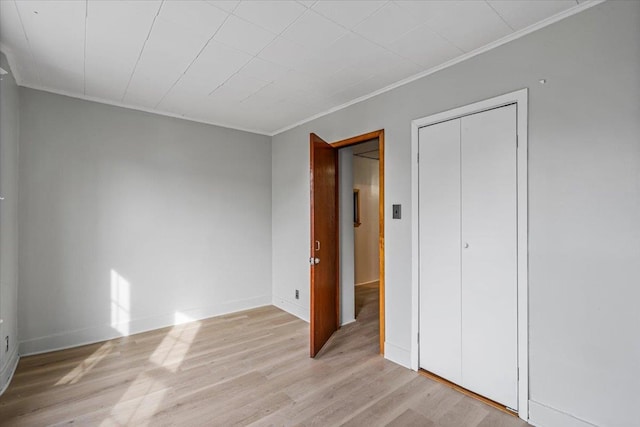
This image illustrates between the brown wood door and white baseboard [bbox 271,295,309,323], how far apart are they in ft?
1.66

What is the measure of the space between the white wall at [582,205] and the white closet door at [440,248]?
0.48m

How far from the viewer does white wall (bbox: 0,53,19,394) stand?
241 cm

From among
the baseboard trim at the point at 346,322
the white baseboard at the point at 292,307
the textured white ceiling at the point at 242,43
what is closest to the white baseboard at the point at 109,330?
the white baseboard at the point at 292,307

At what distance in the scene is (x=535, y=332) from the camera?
2041mm

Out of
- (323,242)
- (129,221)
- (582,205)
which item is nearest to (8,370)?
(129,221)

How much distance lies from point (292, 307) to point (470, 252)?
2.70 meters

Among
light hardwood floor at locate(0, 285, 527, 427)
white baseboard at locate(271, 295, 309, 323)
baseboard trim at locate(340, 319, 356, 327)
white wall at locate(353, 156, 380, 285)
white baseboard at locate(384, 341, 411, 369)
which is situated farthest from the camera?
white wall at locate(353, 156, 380, 285)

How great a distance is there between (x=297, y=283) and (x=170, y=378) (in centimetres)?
195

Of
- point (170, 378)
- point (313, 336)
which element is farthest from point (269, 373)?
point (170, 378)

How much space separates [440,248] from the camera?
2.60 metres

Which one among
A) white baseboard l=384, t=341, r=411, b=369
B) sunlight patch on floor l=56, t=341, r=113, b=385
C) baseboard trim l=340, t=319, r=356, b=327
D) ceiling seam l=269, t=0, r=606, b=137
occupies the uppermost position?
ceiling seam l=269, t=0, r=606, b=137

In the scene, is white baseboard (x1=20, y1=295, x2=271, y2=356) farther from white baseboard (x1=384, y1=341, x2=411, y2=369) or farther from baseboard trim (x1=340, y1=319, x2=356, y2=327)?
white baseboard (x1=384, y1=341, x2=411, y2=369)

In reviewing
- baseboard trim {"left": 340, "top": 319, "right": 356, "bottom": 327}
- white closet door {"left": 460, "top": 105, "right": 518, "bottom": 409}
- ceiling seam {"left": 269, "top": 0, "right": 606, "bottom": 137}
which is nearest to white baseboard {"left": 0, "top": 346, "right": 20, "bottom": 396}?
baseboard trim {"left": 340, "top": 319, "right": 356, "bottom": 327}

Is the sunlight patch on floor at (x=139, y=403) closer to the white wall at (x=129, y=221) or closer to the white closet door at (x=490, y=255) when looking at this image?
the white wall at (x=129, y=221)
